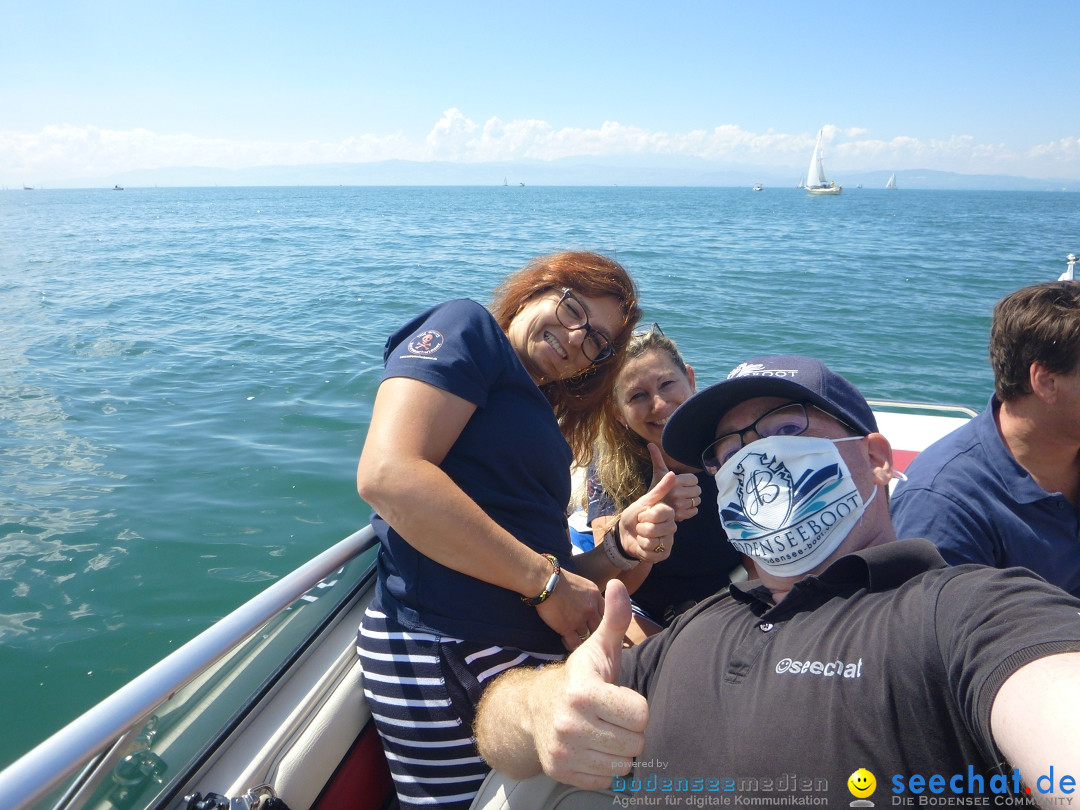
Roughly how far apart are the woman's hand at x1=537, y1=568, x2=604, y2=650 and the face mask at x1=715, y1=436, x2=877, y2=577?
0.45 m

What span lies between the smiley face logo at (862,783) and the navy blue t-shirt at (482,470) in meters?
0.91

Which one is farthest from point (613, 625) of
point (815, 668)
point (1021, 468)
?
point (1021, 468)

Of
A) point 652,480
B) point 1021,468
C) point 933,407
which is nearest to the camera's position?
point 1021,468

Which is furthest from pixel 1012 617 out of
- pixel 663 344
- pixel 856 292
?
pixel 856 292

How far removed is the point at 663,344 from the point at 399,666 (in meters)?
1.61

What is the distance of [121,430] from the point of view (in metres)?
6.55

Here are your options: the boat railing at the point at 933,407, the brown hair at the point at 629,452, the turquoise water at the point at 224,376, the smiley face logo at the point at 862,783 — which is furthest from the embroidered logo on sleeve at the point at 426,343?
the boat railing at the point at 933,407

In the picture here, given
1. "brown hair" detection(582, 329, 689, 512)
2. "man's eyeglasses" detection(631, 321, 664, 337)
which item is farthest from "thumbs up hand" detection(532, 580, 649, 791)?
"man's eyeglasses" detection(631, 321, 664, 337)

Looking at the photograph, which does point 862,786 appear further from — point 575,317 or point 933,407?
point 933,407

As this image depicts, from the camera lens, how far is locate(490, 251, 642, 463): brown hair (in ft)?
7.48

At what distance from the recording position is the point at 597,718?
1.11 metres

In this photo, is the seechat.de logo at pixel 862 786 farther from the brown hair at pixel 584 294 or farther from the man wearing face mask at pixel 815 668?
the brown hair at pixel 584 294

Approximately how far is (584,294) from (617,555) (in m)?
0.87

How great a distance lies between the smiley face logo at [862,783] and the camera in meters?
1.12
